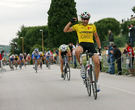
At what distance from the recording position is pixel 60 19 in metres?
73.9

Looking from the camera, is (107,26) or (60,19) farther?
(107,26)

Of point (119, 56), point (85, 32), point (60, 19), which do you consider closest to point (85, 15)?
point (85, 32)

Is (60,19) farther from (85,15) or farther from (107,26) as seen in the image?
(85,15)

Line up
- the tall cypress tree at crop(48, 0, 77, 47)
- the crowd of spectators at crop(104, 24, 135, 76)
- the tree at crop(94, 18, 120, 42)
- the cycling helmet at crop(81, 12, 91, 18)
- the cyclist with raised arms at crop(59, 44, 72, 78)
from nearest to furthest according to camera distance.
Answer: the cycling helmet at crop(81, 12, 91, 18) → the cyclist with raised arms at crop(59, 44, 72, 78) → the crowd of spectators at crop(104, 24, 135, 76) → the tall cypress tree at crop(48, 0, 77, 47) → the tree at crop(94, 18, 120, 42)

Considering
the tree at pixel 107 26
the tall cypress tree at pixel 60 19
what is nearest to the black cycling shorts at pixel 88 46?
the tall cypress tree at pixel 60 19

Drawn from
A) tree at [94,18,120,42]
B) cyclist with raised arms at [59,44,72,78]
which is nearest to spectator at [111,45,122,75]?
cyclist with raised arms at [59,44,72,78]

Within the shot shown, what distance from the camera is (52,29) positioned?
7344cm

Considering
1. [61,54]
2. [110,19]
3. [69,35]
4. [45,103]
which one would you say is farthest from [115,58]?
[110,19]

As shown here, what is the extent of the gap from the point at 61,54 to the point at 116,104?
9232 millimetres

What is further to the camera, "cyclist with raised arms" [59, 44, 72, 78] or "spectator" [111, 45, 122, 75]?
"spectator" [111, 45, 122, 75]

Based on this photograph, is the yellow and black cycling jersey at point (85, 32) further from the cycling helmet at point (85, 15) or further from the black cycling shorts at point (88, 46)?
the cycling helmet at point (85, 15)

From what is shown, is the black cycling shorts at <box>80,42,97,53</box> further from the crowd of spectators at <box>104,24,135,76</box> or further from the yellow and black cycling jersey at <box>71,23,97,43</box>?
the crowd of spectators at <box>104,24,135,76</box>

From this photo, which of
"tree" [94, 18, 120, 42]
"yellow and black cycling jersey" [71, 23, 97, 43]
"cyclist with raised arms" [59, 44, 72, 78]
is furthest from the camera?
"tree" [94, 18, 120, 42]

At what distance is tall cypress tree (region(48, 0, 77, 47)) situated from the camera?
71.2m
